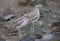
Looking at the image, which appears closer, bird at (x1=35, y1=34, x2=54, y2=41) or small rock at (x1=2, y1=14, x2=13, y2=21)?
bird at (x1=35, y1=34, x2=54, y2=41)

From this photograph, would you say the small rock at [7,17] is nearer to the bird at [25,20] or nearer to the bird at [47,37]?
the bird at [25,20]

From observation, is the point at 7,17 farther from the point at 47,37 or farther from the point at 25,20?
the point at 47,37

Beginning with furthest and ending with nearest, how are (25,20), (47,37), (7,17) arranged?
(7,17) → (25,20) → (47,37)

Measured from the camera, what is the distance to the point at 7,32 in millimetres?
3133

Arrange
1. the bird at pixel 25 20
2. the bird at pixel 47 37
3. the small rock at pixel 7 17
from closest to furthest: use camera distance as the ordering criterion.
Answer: the bird at pixel 47 37 < the bird at pixel 25 20 < the small rock at pixel 7 17

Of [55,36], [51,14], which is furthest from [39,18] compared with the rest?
[55,36]

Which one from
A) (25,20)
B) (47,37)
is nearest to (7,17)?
(25,20)

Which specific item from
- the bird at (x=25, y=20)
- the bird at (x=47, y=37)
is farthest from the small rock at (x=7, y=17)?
the bird at (x=47, y=37)

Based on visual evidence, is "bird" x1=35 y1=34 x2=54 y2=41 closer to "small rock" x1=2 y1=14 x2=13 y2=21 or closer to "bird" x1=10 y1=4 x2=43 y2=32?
"bird" x1=10 y1=4 x2=43 y2=32

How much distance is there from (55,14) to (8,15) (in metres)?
0.85

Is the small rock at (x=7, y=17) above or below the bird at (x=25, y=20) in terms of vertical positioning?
below

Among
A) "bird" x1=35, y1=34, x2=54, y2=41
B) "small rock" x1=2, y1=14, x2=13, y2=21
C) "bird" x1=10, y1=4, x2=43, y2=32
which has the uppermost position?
"bird" x1=10, y1=4, x2=43, y2=32

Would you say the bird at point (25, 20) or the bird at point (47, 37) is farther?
the bird at point (25, 20)

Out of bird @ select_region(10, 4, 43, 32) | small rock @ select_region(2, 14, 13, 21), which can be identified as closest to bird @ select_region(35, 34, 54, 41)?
bird @ select_region(10, 4, 43, 32)
